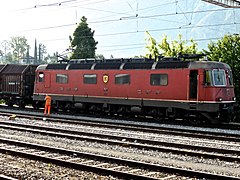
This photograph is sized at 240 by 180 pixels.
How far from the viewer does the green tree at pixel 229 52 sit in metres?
26.1

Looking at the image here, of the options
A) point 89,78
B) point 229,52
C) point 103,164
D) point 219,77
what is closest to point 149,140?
point 103,164

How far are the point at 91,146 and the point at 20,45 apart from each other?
4181 inches

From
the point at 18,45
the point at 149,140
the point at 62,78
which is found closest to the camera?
the point at 149,140

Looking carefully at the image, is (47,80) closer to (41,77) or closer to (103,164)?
(41,77)

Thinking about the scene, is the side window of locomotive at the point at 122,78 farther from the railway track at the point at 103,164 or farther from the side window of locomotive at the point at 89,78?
the railway track at the point at 103,164

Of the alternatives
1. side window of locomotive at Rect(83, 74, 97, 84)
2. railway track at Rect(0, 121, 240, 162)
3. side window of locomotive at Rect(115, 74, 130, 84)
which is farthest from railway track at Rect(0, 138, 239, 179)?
side window of locomotive at Rect(83, 74, 97, 84)

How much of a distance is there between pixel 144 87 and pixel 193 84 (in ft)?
9.81

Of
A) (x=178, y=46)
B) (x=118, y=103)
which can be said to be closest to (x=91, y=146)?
(x=118, y=103)

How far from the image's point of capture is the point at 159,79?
2084 cm

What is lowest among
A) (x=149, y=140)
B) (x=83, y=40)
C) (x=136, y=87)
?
(x=149, y=140)

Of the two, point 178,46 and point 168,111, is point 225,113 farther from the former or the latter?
point 178,46

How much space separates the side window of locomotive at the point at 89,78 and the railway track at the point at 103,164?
11710mm

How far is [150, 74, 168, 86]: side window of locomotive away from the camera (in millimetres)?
20562

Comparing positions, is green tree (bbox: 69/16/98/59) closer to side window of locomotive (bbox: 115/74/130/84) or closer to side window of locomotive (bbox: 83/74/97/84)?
side window of locomotive (bbox: 83/74/97/84)
